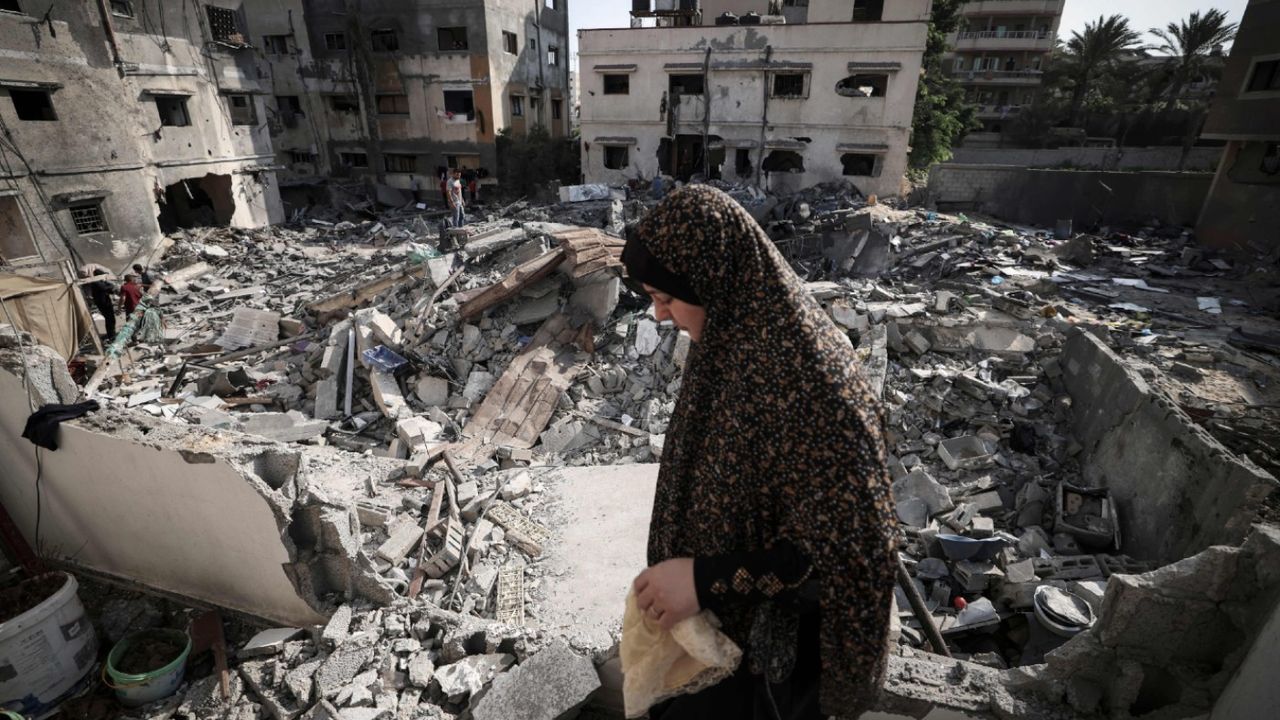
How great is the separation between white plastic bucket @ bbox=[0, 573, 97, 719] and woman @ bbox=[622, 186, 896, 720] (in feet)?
13.7

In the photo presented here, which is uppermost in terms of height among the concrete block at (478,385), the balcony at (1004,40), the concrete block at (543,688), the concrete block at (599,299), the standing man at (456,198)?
the balcony at (1004,40)

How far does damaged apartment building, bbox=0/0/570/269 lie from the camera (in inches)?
522

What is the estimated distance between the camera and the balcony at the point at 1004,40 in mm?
32375

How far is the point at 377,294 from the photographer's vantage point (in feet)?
32.1

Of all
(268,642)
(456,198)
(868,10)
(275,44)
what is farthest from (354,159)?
(268,642)

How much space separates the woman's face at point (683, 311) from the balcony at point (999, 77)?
40.9 meters

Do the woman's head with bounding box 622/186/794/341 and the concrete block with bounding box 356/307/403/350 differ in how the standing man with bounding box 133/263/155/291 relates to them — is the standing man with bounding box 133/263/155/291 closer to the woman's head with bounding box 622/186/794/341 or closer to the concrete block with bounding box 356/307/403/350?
the concrete block with bounding box 356/307/403/350

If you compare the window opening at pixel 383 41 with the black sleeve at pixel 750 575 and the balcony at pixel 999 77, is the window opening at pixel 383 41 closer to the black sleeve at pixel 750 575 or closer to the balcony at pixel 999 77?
the black sleeve at pixel 750 575

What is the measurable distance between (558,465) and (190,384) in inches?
248

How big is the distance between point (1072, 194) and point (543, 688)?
2100cm

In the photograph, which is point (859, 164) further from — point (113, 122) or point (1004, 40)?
point (113, 122)

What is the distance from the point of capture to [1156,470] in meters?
4.49

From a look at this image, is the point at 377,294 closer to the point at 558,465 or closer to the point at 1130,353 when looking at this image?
the point at 558,465

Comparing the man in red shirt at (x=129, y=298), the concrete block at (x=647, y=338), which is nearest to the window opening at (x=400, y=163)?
the man in red shirt at (x=129, y=298)
